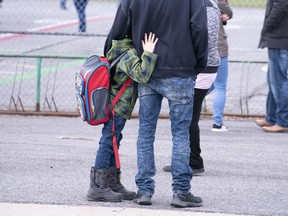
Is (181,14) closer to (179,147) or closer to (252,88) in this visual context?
(179,147)

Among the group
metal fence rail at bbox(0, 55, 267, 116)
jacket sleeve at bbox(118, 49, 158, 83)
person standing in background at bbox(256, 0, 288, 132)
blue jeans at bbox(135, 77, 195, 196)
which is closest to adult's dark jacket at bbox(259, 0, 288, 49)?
person standing in background at bbox(256, 0, 288, 132)

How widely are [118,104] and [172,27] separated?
70 centimetres

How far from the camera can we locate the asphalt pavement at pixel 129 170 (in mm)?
6898

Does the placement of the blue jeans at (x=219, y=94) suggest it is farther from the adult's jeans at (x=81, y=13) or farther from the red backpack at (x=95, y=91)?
the red backpack at (x=95, y=91)

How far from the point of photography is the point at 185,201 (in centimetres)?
693

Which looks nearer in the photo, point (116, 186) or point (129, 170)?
point (116, 186)

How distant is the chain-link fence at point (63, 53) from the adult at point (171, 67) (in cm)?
506

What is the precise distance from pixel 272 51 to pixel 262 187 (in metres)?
3.28

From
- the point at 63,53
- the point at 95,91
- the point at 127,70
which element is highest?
the point at 127,70

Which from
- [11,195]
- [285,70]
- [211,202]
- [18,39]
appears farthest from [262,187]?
[18,39]

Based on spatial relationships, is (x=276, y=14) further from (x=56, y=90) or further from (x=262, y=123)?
(x=56, y=90)

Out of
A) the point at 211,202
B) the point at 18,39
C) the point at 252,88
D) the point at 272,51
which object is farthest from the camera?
the point at 18,39

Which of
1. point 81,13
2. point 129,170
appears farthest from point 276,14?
point 81,13

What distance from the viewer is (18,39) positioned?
17516 millimetres
